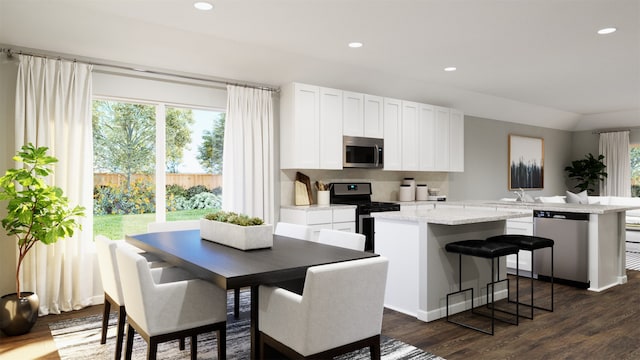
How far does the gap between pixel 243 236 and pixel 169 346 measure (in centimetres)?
106

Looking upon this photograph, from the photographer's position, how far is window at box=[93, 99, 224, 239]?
438 centimetres

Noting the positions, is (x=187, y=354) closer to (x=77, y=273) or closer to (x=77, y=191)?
(x=77, y=273)

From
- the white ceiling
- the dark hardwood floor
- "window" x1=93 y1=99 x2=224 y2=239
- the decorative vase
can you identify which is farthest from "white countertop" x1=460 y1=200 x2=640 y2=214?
the decorative vase

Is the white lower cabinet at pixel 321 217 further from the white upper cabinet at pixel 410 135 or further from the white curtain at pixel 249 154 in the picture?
the white upper cabinet at pixel 410 135

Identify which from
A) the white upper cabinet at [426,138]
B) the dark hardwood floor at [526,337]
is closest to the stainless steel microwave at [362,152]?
the white upper cabinet at [426,138]

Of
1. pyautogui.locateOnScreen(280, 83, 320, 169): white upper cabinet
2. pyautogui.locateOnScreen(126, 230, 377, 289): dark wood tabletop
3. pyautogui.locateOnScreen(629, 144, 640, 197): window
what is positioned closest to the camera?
pyautogui.locateOnScreen(126, 230, 377, 289): dark wood tabletop

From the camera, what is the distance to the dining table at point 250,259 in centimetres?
206

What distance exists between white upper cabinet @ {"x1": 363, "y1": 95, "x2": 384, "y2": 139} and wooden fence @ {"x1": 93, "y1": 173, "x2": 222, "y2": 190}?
2053 mm

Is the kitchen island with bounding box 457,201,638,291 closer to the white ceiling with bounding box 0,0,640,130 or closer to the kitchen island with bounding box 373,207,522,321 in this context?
the kitchen island with bounding box 373,207,522,321

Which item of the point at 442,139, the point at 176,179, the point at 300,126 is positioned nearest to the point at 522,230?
the point at 442,139

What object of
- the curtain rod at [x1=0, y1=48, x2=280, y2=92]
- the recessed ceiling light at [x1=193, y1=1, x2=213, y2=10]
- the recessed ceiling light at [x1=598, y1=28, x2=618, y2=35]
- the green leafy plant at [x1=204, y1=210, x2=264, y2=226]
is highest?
the recessed ceiling light at [x1=598, y1=28, x2=618, y2=35]

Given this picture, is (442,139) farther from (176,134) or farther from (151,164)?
(151,164)

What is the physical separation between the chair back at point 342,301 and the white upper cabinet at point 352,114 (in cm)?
357

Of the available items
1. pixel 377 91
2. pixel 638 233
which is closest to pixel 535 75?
pixel 377 91
